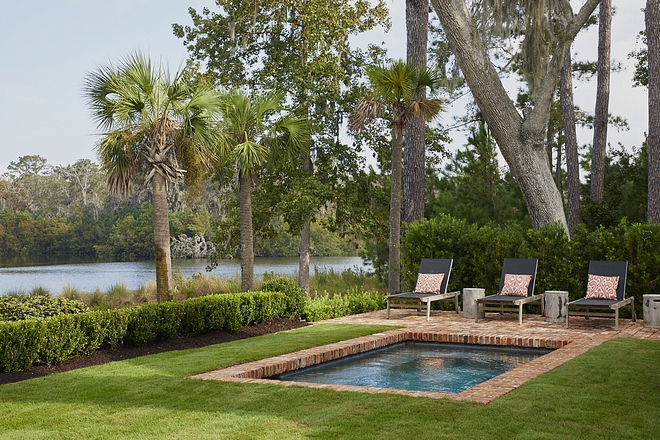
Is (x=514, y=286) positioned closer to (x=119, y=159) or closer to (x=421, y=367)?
(x=421, y=367)

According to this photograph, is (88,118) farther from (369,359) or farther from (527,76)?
(527,76)

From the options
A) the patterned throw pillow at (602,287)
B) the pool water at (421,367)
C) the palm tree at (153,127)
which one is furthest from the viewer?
the palm tree at (153,127)

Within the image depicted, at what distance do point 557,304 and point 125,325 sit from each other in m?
6.12

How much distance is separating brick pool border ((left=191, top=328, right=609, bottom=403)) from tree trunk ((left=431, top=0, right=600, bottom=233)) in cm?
474

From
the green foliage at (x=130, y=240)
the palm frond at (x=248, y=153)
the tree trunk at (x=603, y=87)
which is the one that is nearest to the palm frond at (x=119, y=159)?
the palm frond at (x=248, y=153)

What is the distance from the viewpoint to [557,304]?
398 inches

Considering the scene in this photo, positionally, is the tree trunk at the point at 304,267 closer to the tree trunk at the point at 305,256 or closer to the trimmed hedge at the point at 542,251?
the tree trunk at the point at 305,256

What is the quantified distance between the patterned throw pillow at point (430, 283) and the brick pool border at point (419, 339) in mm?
1972

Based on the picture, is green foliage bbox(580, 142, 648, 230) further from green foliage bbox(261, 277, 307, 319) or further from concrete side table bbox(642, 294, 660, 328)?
green foliage bbox(261, 277, 307, 319)

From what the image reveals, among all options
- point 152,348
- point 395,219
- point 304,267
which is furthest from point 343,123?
point 152,348

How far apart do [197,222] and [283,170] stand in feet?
77.2

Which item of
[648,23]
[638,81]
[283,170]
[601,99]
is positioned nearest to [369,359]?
[283,170]

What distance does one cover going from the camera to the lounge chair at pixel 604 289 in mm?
9461

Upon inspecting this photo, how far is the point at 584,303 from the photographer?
30.6 ft
